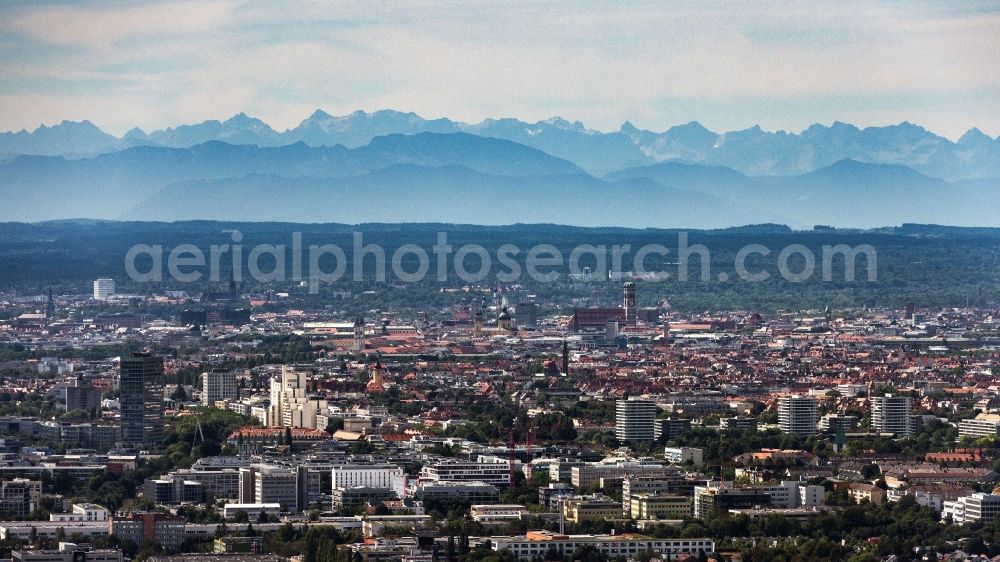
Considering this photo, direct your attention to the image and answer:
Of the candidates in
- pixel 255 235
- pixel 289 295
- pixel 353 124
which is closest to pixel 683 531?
pixel 289 295

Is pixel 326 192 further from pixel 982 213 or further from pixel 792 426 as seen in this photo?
pixel 792 426

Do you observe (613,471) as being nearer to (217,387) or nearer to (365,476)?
(365,476)

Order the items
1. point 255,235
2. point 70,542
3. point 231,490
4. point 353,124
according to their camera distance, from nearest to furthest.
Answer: point 70,542
point 231,490
point 255,235
point 353,124

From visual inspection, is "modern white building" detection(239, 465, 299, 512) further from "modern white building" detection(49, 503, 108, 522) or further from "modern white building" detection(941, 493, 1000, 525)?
"modern white building" detection(941, 493, 1000, 525)

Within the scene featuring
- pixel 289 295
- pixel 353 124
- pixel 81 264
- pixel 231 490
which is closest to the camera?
pixel 231 490

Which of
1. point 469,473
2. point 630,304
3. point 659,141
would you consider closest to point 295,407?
point 469,473
